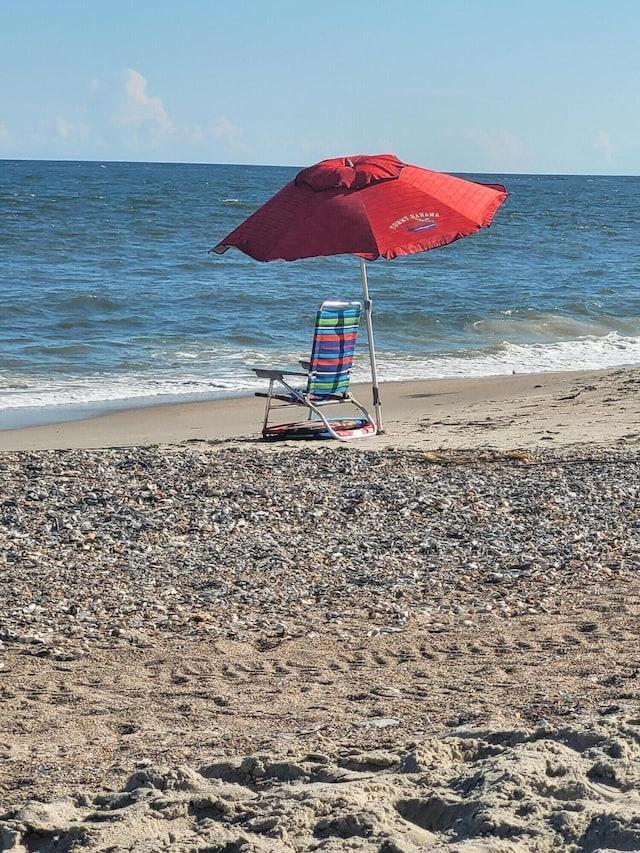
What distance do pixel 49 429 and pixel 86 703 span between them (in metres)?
6.95

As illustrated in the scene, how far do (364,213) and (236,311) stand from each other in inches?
430

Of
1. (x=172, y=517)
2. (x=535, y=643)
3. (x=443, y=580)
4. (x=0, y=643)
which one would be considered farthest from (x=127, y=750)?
(x=172, y=517)

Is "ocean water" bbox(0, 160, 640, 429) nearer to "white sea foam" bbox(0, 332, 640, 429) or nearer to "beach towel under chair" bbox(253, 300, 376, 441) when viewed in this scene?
"white sea foam" bbox(0, 332, 640, 429)

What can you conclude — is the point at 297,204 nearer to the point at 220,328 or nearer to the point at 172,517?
the point at 172,517

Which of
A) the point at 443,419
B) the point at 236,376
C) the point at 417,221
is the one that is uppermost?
Answer: the point at 417,221

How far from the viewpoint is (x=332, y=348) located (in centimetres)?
904

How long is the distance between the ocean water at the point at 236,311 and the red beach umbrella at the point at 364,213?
3.79 meters

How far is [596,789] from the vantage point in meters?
2.83

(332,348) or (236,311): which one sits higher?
(236,311)

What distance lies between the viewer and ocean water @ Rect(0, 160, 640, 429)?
13789 mm

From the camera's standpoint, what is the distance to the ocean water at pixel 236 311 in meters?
13.8

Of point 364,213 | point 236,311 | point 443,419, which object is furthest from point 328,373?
point 236,311

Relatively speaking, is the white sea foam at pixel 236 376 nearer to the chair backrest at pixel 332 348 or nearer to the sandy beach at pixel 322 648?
the chair backrest at pixel 332 348

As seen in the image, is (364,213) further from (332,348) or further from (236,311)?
(236,311)
